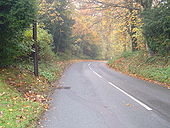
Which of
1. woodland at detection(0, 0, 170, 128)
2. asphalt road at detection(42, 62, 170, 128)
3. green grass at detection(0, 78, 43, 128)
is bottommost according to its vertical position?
asphalt road at detection(42, 62, 170, 128)

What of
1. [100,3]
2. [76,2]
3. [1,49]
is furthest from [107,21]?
[1,49]

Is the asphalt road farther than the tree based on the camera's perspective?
No

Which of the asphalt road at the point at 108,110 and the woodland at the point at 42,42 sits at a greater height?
the woodland at the point at 42,42

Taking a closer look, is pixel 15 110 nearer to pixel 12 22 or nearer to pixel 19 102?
pixel 19 102

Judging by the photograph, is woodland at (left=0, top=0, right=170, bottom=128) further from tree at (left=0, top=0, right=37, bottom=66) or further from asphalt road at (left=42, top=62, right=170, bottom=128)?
asphalt road at (left=42, top=62, right=170, bottom=128)

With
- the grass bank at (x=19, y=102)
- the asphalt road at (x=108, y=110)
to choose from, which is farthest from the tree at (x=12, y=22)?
the asphalt road at (x=108, y=110)

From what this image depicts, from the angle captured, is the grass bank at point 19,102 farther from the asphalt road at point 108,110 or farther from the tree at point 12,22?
the tree at point 12,22

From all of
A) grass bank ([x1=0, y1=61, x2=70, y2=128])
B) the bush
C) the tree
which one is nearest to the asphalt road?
grass bank ([x1=0, y1=61, x2=70, y2=128])

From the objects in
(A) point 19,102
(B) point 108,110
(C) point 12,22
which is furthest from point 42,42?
(B) point 108,110

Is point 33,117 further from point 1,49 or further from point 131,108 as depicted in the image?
point 1,49

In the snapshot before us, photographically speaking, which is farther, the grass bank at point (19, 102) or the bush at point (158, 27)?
the bush at point (158, 27)

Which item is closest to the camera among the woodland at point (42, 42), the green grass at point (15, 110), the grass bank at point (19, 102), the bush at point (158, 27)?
the green grass at point (15, 110)

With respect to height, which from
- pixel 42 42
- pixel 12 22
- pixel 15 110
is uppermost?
pixel 12 22

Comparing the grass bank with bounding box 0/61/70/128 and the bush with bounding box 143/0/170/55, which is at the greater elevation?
the bush with bounding box 143/0/170/55
